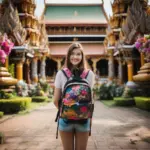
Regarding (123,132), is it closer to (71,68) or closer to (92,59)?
(71,68)

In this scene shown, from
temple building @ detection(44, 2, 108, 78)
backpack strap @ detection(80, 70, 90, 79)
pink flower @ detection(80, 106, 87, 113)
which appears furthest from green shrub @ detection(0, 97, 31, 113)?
temple building @ detection(44, 2, 108, 78)

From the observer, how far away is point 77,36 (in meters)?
37.4

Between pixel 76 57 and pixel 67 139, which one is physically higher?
pixel 76 57

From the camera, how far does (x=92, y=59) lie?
112ft

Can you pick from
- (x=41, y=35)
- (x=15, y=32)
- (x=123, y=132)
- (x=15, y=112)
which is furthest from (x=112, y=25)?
(x=123, y=132)

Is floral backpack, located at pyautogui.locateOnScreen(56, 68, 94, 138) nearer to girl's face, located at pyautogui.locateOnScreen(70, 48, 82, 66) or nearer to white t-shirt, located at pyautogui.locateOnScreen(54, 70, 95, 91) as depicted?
white t-shirt, located at pyautogui.locateOnScreen(54, 70, 95, 91)

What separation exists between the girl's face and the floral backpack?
0.26 meters

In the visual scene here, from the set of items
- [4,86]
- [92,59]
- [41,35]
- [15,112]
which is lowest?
[15,112]

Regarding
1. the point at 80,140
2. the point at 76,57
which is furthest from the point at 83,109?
the point at 76,57

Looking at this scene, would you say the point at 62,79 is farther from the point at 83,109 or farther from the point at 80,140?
the point at 80,140

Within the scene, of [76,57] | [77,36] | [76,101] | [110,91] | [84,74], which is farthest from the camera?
[77,36]

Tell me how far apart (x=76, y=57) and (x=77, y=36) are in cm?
3496

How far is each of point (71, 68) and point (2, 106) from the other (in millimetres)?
8045

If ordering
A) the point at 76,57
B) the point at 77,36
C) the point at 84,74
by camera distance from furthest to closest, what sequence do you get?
the point at 77,36 → the point at 76,57 → the point at 84,74
